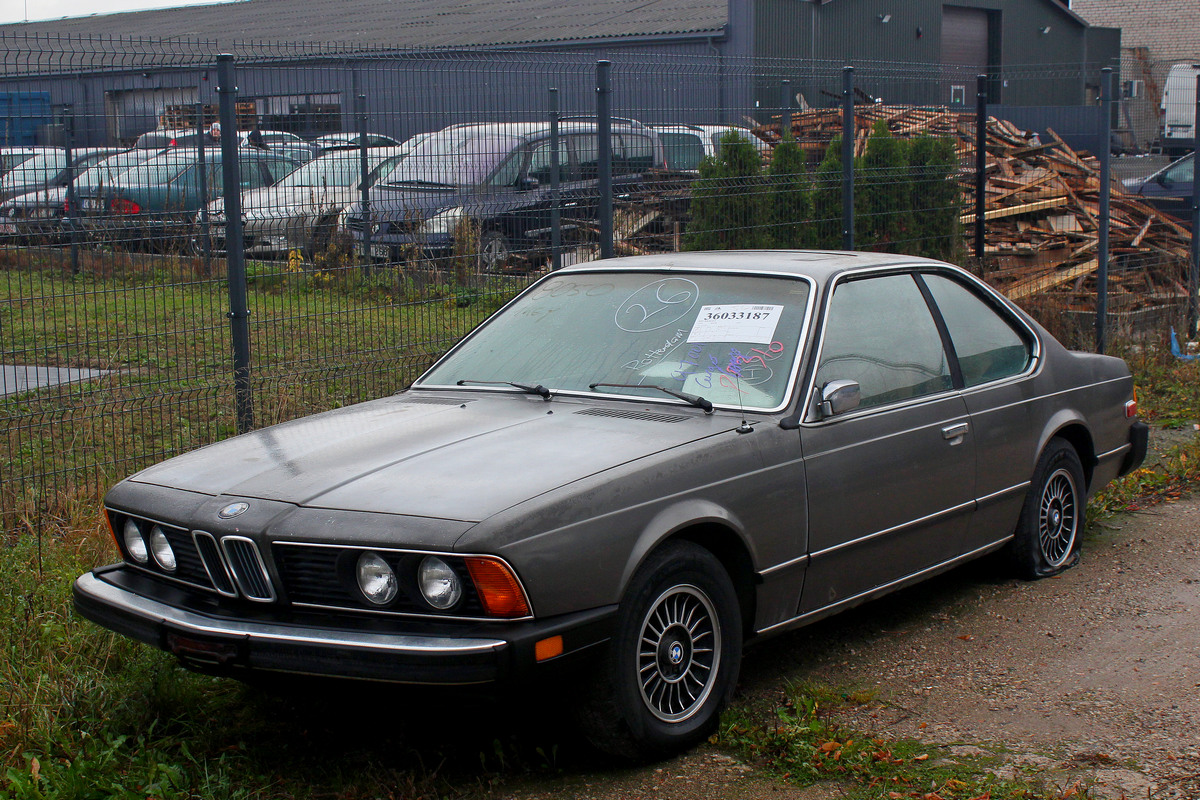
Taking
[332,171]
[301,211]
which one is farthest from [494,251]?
[301,211]

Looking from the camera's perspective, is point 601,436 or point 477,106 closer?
point 601,436

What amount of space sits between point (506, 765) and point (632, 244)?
17.3ft

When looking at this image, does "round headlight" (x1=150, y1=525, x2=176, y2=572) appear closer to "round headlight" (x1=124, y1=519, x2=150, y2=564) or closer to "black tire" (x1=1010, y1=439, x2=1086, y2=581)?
"round headlight" (x1=124, y1=519, x2=150, y2=564)

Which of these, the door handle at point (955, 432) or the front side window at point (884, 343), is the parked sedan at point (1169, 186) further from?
the door handle at point (955, 432)

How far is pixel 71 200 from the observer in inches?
240

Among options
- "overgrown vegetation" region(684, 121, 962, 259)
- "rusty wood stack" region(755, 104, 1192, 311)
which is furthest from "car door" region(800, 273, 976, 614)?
"rusty wood stack" region(755, 104, 1192, 311)

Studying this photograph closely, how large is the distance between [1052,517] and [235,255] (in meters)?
4.29

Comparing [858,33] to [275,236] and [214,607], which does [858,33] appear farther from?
[214,607]

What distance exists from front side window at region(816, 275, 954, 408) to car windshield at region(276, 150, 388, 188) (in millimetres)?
3510

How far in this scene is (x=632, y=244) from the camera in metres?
8.52

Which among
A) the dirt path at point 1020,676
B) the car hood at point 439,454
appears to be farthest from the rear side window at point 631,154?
the car hood at point 439,454

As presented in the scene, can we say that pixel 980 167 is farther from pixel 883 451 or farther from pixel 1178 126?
pixel 883 451

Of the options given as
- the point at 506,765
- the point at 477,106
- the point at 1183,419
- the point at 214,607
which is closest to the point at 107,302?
the point at 477,106

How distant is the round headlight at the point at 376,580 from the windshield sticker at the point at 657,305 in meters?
1.63
